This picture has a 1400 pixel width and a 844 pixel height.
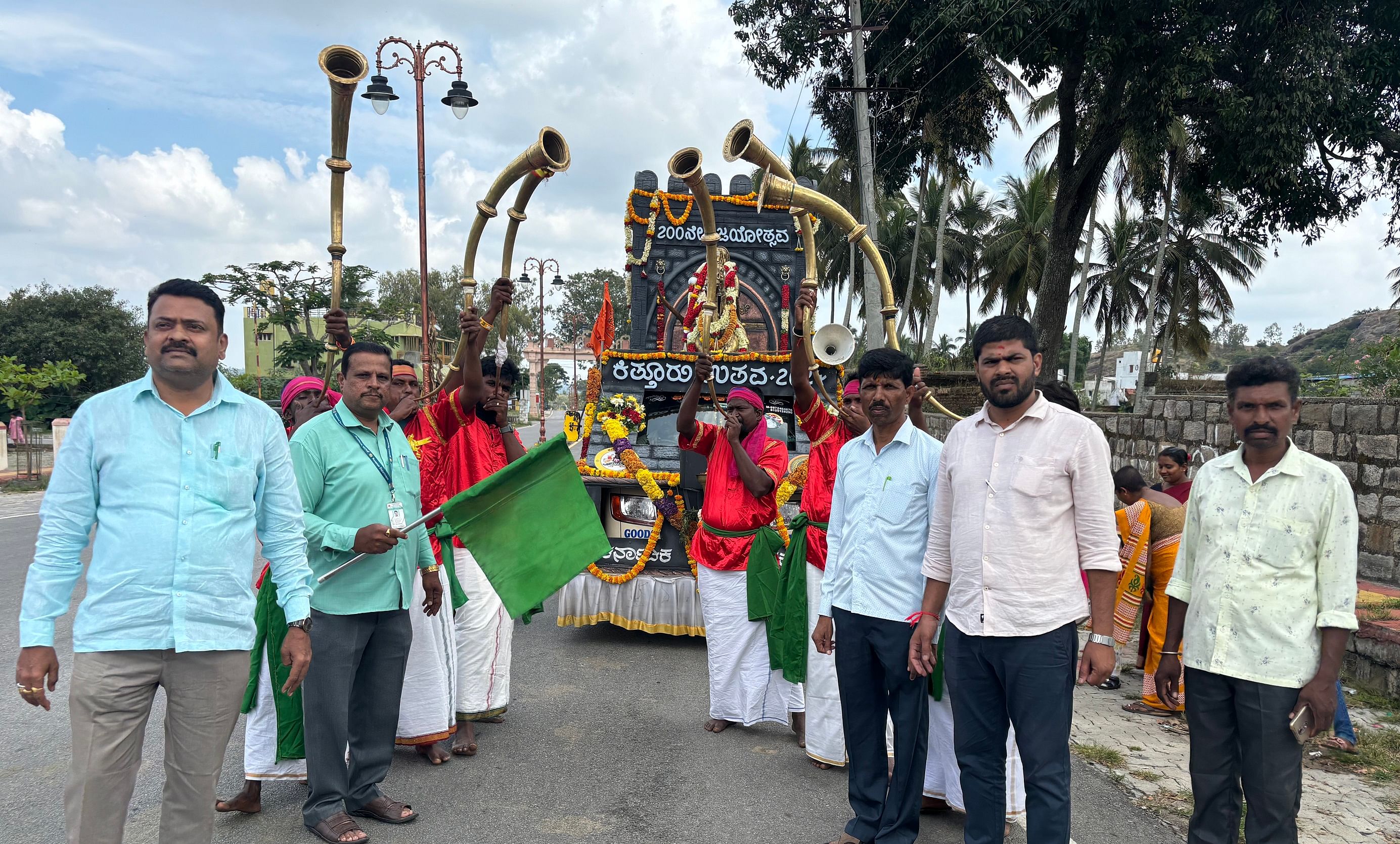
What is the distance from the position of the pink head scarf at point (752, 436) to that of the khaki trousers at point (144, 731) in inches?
109

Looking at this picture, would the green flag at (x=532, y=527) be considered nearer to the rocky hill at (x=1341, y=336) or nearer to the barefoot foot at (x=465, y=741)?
the barefoot foot at (x=465, y=741)

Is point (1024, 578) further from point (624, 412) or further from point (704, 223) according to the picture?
point (624, 412)

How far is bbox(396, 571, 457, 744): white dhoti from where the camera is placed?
4.25 metres

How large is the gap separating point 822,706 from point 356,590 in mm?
2278

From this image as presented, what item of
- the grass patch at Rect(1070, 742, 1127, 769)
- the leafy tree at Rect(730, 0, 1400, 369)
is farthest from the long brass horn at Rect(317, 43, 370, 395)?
the leafy tree at Rect(730, 0, 1400, 369)

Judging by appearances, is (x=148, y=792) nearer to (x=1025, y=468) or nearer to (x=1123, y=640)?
(x=1025, y=468)

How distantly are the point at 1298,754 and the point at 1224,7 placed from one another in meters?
12.1

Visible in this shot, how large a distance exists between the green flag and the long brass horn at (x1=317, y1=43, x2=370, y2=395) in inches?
A: 45.7

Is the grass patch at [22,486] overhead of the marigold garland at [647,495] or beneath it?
beneath

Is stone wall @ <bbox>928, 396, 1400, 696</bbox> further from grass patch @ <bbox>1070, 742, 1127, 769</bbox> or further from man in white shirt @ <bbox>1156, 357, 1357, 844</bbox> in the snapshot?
man in white shirt @ <bbox>1156, 357, 1357, 844</bbox>

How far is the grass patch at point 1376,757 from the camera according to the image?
13.9ft

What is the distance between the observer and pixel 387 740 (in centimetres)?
377

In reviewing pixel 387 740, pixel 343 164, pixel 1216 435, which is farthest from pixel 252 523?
pixel 1216 435

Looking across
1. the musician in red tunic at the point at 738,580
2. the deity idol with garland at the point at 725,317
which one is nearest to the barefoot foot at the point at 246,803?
the musician in red tunic at the point at 738,580
